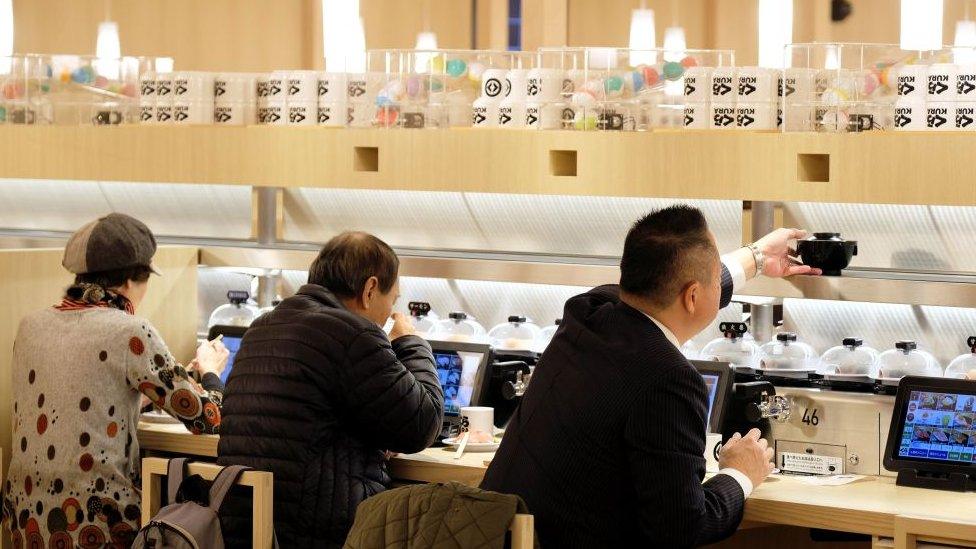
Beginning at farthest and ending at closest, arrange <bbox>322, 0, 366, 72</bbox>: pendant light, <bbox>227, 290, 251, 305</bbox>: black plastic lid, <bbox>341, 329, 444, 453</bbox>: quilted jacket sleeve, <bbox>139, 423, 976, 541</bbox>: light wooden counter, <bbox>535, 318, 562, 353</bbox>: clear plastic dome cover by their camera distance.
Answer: <bbox>322, 0, 366, 72</bbox>: pendant light
<bbox>227, 290, 251, 305</bbox>: black plastic lid
<bbox>535, 318, 562, 353</bbox>: clear plastic dome cover
<bbox>341, 329, 444, 453</bbox>: quilted jacket sleeve
<bbox>139, 423, 976, 541</bbox>: light wooden counter

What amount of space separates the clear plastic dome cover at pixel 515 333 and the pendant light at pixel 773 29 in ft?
6.04

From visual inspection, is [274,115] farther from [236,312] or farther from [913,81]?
[913,81]

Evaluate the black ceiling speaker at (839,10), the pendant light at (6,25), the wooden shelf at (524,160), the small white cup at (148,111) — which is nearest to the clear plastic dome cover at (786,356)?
the wooden shelf at (524,160)

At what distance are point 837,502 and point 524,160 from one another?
1.51 meters

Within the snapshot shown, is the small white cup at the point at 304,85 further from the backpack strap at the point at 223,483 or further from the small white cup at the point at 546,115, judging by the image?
the backpack strap at the point at 223,483

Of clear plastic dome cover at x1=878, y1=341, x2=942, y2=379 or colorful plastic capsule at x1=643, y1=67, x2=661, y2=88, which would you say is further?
colorful plastic capsule at x1=643, y1=67, x2=661, y2=88

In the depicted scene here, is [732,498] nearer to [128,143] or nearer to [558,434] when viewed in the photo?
[558,434]

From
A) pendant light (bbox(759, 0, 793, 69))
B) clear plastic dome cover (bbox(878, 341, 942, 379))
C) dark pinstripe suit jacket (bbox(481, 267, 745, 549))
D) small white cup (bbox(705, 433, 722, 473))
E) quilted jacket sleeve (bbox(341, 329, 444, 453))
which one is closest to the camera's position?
dark pinstripe suit jacket (bbox(481, 267, 745, 549))

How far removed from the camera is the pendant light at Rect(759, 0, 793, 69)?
5.63 metres

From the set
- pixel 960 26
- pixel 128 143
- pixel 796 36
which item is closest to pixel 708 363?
pixel 960 26

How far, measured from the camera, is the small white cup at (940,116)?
3.50 meters

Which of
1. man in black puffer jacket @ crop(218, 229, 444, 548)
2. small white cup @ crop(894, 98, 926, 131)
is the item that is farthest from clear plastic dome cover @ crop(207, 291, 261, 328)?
small white cup @ crop(894, 98, 926, 131)

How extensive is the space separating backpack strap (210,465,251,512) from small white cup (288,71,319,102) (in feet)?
6.06

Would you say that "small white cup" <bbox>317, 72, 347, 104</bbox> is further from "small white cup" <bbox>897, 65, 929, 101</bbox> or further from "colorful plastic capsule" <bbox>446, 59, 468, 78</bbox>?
"small white cup" <bbox>897, 65, 929, 101</bbox>
